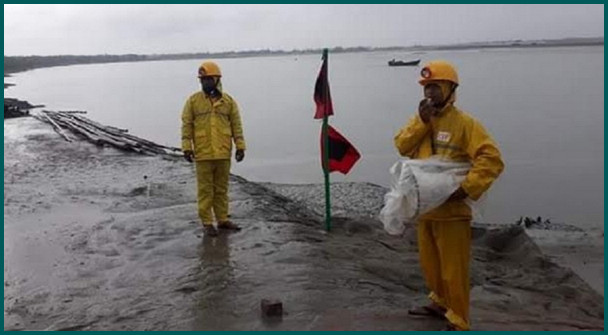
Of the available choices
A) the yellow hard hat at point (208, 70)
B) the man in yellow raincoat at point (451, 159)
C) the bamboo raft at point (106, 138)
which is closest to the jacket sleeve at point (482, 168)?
the man in yellow raincoat at point (451, 159)

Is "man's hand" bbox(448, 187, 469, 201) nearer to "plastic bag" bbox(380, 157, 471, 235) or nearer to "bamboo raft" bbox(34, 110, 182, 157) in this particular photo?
"plastic bag" bbox(380, 157, 471, 235)

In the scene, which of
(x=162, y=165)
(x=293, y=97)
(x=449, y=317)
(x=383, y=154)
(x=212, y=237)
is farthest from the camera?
(x=293, y=97)

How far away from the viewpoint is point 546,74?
55562 mm

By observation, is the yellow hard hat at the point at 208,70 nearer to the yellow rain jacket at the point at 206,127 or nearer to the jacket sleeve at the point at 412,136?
the yellow rain jacket at the point at 206,127

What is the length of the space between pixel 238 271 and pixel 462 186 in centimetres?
285

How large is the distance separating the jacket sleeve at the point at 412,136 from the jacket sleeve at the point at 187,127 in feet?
11.6

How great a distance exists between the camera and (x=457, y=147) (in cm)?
515

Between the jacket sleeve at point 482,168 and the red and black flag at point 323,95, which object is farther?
the red and black flag at point 323,95

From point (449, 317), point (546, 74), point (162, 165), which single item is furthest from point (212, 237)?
point (546, 74)

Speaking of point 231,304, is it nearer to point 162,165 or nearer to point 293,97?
point 162,165

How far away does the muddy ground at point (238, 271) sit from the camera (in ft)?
19.8

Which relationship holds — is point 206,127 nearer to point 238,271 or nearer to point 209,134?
point 209,134

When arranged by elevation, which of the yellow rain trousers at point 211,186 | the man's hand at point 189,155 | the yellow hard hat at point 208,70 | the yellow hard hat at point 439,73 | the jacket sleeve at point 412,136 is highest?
the yellow hard hat at point 208,70

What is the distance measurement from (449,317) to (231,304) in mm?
1787
